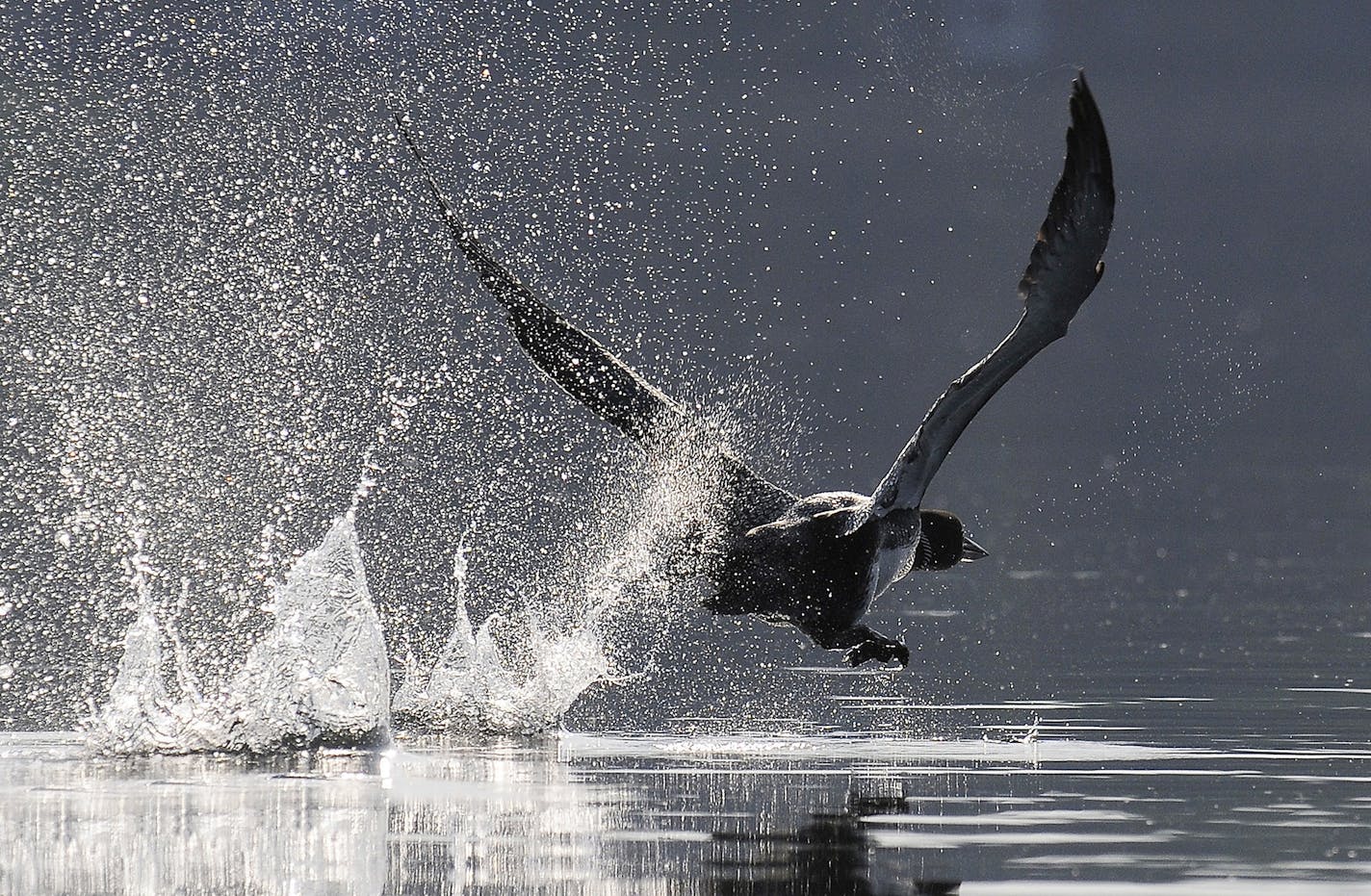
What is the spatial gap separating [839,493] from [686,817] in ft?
15.0

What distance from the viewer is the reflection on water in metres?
10.6

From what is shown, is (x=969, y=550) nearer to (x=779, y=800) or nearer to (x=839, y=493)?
(x=839, y=493)

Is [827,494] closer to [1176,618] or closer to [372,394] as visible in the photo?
[1176,618]

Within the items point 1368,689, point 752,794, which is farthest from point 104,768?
point 1368,689

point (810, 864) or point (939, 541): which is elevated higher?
point (939, 541)

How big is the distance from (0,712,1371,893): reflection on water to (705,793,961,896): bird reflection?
0.08 ft

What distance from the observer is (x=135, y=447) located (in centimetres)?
3338

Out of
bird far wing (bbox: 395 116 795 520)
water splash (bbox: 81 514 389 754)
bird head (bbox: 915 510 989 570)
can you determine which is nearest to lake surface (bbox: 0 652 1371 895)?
water splash (bbox: 81 514 389 754)

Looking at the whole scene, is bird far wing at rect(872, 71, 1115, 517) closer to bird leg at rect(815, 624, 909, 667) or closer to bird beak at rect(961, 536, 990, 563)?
bird leg at rect(815, 624, 909, 667)

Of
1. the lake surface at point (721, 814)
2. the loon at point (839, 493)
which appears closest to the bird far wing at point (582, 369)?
the loon at point (839, 493)

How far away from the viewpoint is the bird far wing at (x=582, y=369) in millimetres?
17484

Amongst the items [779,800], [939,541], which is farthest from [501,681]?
[779,800]

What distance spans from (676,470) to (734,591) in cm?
152

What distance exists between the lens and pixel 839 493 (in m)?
16.7
